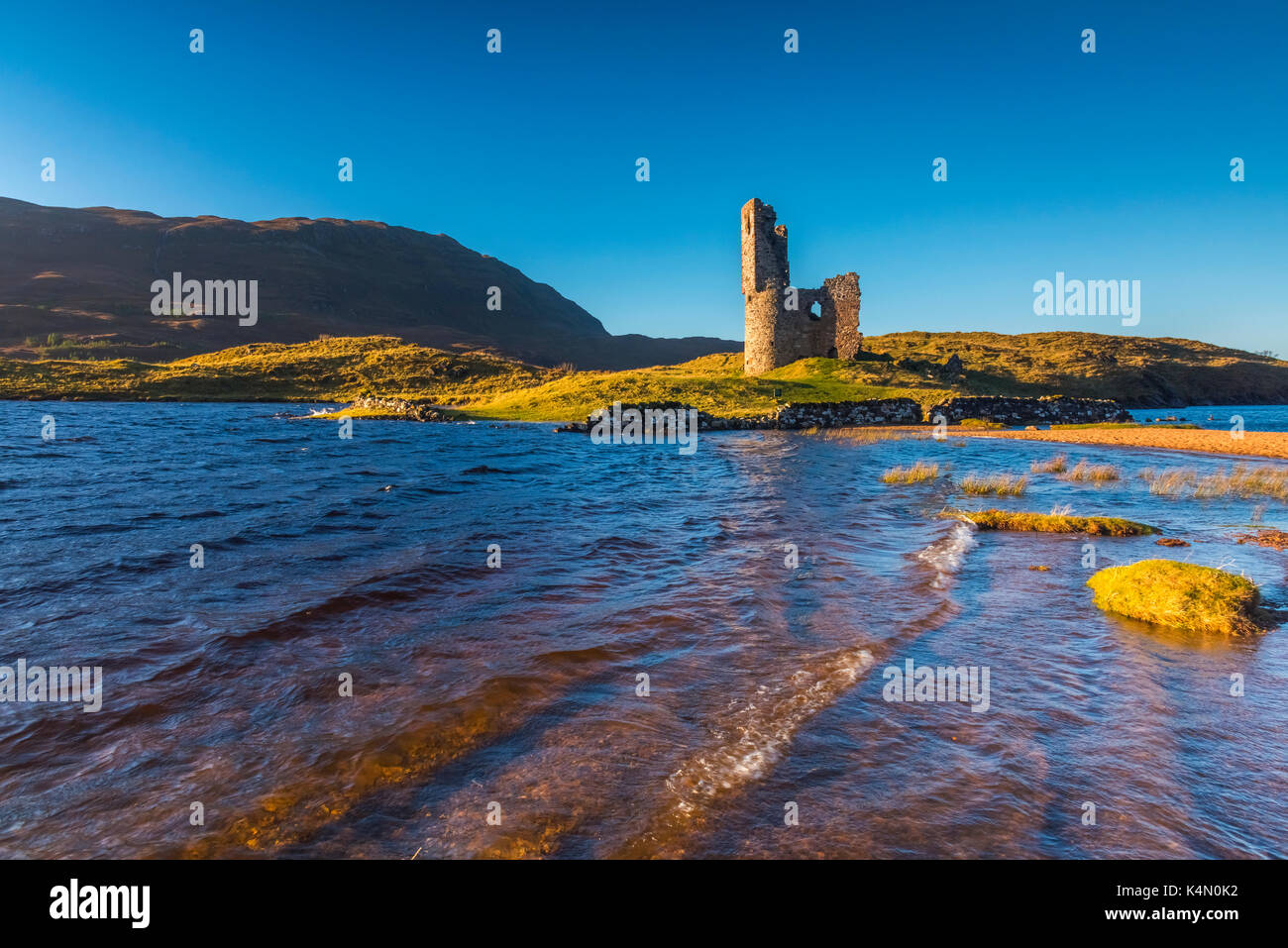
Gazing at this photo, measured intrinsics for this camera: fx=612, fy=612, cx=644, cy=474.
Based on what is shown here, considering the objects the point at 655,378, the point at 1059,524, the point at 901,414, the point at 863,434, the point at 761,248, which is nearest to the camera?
the point at 1059,524

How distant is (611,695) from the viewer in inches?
252

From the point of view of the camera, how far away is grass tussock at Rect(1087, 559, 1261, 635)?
7.95 m

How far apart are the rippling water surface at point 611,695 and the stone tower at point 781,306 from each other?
43.1 metres

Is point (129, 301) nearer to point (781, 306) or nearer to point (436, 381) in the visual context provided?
point (436, 381)

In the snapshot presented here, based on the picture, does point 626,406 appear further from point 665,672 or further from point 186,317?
point 186,317

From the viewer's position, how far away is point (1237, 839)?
13.5ft

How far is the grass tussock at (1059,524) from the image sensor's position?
13305 millimetres

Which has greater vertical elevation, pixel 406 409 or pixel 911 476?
pixel 406 409

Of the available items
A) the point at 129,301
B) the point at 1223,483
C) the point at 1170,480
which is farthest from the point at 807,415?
the point at 129,301

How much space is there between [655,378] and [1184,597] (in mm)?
45017

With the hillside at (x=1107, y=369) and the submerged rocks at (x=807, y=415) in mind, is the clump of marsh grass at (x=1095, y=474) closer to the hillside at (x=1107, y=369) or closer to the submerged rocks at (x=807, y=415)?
the submerged rocks at (x=807, y=415)

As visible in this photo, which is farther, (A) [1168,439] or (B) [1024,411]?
(B) [1024,411]

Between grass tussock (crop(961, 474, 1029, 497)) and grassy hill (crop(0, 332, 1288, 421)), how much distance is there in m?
25.0
